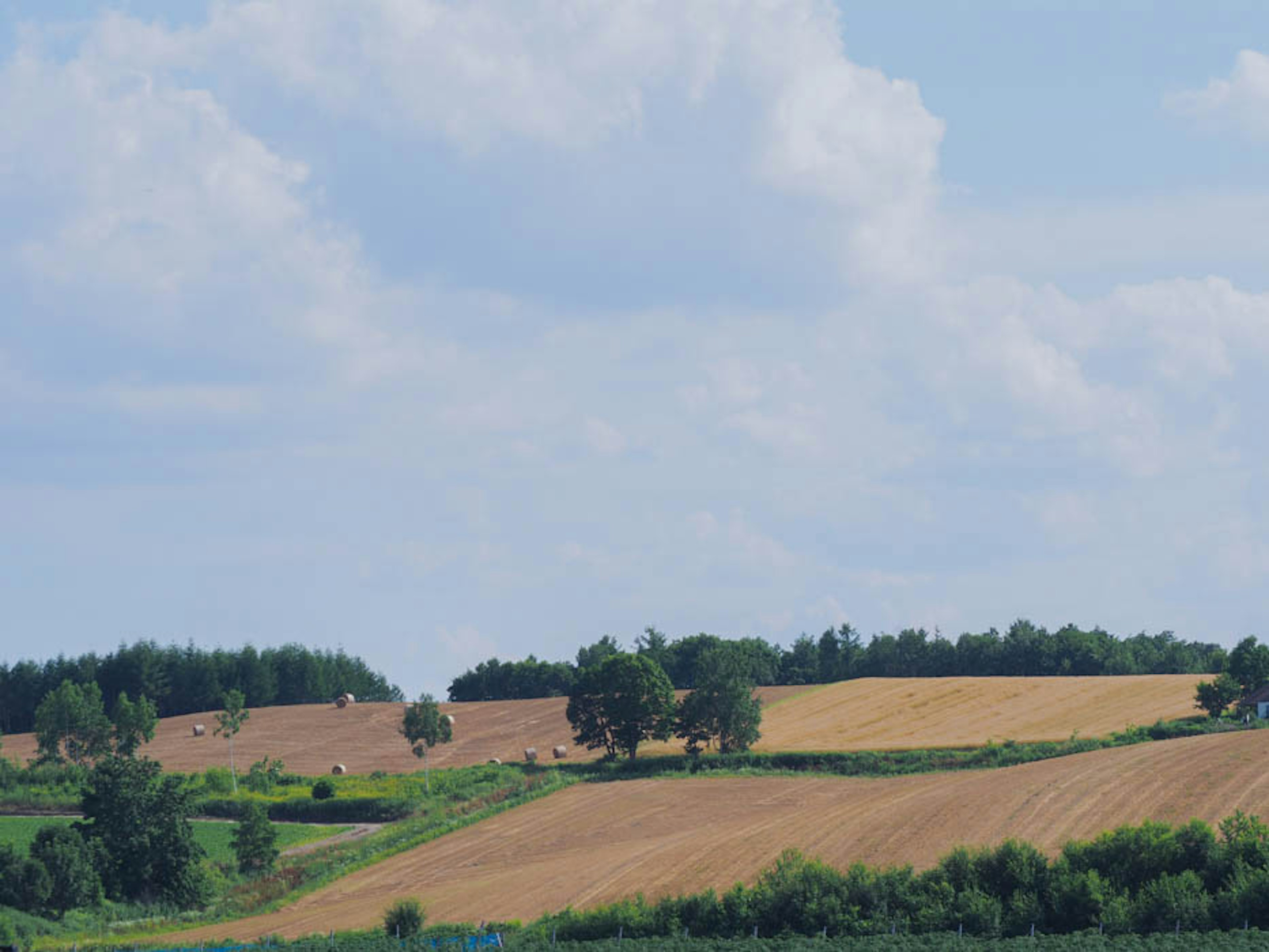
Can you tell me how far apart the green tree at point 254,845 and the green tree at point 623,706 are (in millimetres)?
38300

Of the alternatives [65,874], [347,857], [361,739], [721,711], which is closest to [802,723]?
[721,711]

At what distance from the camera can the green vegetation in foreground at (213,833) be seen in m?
90.8

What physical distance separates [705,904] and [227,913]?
3180 centimetres

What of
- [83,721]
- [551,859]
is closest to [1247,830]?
[551,859]

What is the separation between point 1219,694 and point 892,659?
72.6m

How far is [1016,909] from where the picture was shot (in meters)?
52.5

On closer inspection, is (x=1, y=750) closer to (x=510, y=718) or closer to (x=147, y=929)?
(x=510, y=718)

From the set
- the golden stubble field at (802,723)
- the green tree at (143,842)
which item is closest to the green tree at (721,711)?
the golden stubble field at (802,723)

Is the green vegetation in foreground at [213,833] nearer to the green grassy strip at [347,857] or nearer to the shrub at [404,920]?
the green grassy strip at [347,857]

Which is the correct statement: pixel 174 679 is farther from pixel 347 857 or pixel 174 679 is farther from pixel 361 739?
pixel 347 857

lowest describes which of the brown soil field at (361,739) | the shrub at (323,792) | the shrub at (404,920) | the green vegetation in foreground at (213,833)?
the shrub at (404,920)

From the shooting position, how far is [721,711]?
11550 centimetres

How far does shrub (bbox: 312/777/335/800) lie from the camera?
110 metres

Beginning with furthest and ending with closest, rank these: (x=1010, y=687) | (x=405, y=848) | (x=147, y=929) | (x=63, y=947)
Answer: (x=1010, y=687) < (x=405, y=848) < (x=147, y=929) < (x=63, y=947)
